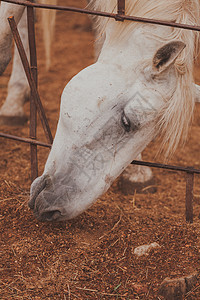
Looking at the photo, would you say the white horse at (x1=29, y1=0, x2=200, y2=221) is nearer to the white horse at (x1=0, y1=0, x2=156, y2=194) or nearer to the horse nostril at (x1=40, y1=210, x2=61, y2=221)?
the horse nostril at (x1=40, y1=210, x2=61, y2=221)

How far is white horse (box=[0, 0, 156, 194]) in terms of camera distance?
2.44 m

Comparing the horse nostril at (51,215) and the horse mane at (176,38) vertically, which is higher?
the horse mane at (176,38)

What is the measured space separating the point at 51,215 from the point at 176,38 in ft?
3.23

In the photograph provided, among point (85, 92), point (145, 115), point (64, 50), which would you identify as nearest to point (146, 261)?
point (145, 115)

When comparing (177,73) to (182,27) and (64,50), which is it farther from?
(64,50)

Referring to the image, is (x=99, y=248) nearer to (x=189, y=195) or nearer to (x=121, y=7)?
(x=189, y=195)

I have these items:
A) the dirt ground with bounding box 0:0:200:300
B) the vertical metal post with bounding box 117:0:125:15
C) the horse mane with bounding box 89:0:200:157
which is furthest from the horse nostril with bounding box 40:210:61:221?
the vertical metal post with bounding box 117:0:125:15

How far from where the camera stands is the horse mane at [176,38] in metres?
1.84

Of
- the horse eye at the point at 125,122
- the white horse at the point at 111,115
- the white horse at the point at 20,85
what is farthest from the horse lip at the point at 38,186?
the white horse at the point at 20,85

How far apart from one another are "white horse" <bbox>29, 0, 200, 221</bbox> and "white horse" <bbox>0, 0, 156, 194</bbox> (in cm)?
63

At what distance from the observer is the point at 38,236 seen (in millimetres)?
1972

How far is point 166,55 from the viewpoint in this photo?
1735 millimetres

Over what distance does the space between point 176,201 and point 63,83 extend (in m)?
2.35

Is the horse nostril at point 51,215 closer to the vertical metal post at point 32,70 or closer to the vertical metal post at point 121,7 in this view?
the vertical metal post at point 32,70
